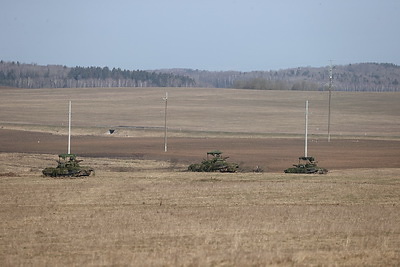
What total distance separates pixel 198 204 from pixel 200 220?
406 centimetres

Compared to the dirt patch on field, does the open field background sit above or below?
above

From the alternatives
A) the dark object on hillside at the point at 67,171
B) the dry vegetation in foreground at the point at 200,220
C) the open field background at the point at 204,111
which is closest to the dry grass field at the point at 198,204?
the dry vegetation in foreground at the point at 200,220

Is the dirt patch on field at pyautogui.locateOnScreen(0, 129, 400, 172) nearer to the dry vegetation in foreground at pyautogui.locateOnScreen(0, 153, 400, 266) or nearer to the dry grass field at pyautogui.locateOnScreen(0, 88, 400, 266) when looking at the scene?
the dry grass field at pyautogui.locateOnScreen(0, 88, 400, 266)

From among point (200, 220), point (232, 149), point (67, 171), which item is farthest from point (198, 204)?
point (232, 149)

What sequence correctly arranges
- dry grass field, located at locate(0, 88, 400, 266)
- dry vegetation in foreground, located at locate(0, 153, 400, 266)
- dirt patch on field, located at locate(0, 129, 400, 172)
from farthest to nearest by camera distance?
1. dirt patch on field, located at locate(0, 129, 400, 172)
2. dry grass field, located at locate(0, 88, 400, 266)
3. dry vegetation in foreground, located at locate(0, 153, 400, 266)

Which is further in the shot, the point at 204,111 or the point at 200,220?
the point at 204,111

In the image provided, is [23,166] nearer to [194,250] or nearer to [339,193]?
[339,193]

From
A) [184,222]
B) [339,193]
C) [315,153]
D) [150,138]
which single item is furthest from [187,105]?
[184,222]

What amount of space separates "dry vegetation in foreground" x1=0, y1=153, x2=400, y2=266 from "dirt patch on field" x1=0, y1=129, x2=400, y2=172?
1278 cm

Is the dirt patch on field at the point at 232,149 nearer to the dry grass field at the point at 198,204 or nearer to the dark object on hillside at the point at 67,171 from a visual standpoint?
the dry grass field at the point at 198,204

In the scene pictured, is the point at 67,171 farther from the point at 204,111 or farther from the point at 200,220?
the point at 204,111

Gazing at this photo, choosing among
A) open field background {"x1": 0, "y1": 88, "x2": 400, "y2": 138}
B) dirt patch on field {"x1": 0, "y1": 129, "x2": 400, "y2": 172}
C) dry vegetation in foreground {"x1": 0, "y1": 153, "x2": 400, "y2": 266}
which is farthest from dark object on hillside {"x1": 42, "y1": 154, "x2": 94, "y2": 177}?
open field background {"x1": 0, "y1": 88, "x2": 400, "y2": 138}

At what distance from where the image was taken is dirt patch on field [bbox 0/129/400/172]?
50.1 m

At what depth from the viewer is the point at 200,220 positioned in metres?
22.4
